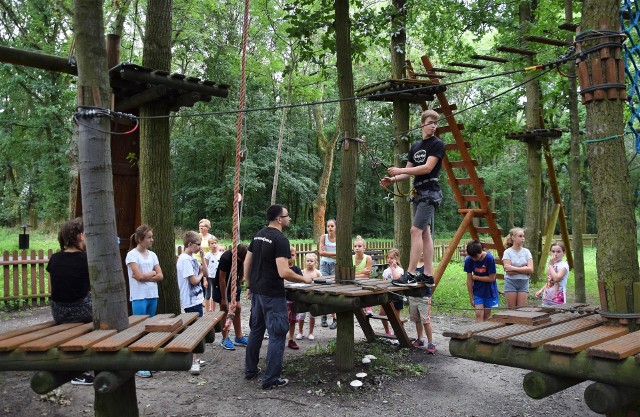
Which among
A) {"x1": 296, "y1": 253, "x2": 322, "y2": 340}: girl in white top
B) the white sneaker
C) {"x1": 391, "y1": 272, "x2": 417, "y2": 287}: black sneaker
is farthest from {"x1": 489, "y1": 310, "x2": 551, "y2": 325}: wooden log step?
{"x1": 296, "y1": 253, "x2": 322, "y2": 340}: girl in white top

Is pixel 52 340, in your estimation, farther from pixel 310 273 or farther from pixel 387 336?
pixel 387 336

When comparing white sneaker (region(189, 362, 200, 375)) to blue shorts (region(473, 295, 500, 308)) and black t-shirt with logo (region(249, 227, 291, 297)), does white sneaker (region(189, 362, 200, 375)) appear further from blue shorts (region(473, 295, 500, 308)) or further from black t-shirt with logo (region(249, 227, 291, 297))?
blue shorts (region(473, 295, 500, 308))

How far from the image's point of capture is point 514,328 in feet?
11.8

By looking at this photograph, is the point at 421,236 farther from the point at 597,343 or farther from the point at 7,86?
the point at 7,86

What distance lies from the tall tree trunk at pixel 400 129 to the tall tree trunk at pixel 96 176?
22.7 ft

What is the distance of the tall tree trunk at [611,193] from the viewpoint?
3502 mm

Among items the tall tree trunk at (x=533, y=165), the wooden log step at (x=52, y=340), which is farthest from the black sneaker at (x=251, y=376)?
the tall tree trunk at (x=533, y=165)

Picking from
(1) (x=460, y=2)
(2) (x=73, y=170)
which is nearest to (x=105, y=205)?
(1) (x=460, y=2)

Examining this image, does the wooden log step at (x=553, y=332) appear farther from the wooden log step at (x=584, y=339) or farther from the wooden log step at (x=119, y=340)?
the wooden log step at (x=119, y=340)

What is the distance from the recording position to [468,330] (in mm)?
3520

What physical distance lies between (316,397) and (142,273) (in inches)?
95.4

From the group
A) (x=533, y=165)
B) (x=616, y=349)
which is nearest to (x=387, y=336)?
(x=616, y=349)

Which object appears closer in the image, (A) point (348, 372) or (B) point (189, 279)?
(A) point (348, 372)

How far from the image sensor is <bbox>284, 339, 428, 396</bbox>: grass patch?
6.25 m
